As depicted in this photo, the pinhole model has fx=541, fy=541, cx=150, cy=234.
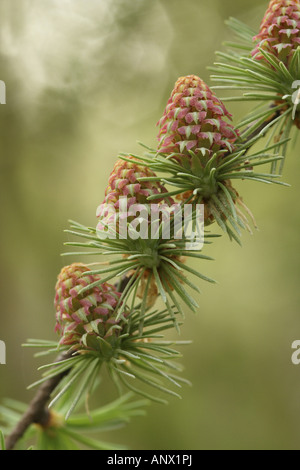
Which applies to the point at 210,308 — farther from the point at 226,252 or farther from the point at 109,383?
the point at 109,383

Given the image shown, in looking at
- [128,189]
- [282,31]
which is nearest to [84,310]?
[128,189]

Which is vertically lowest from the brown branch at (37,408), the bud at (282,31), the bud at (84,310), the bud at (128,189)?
the brown branch at (37,408)

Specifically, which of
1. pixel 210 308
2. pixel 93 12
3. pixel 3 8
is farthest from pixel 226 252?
pixel 3 8

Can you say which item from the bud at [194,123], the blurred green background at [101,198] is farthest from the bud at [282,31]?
the blurred green background at [101,198]

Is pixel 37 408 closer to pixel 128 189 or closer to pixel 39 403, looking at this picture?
pixel 39 403

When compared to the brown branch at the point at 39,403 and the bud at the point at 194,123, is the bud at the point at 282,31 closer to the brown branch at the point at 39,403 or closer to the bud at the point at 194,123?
the bud at the point at 194,123

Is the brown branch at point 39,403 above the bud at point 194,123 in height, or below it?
below
